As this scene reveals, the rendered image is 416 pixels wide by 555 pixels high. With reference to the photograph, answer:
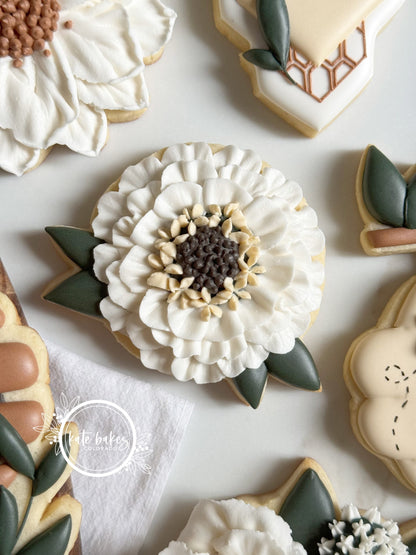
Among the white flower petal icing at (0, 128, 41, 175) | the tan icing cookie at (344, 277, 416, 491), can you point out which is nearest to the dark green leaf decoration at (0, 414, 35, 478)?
the white flower petal icing at (0, 128, 41, 175)

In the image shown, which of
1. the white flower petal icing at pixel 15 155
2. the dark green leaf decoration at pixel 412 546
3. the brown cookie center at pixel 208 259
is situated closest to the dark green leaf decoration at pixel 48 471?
the brown cookie center at pixel 208 259

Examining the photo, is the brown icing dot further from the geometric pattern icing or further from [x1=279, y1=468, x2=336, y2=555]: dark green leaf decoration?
[x1=279, y1=468, x2=336, y2=555]: dark green leaf decoration

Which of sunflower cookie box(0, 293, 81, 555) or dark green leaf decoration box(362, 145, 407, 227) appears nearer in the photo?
sunflower cookie box(0, 293, 81, 555)

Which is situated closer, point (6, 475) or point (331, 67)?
point (6, 475)

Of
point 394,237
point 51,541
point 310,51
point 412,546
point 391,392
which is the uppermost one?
point 310,51

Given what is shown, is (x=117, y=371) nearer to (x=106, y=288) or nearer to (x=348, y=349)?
(x=106, y=288)

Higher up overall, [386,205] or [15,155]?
[386,205]

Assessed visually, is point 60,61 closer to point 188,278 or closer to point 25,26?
point 25,26

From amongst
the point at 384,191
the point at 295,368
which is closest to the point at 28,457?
the point at 295,368
